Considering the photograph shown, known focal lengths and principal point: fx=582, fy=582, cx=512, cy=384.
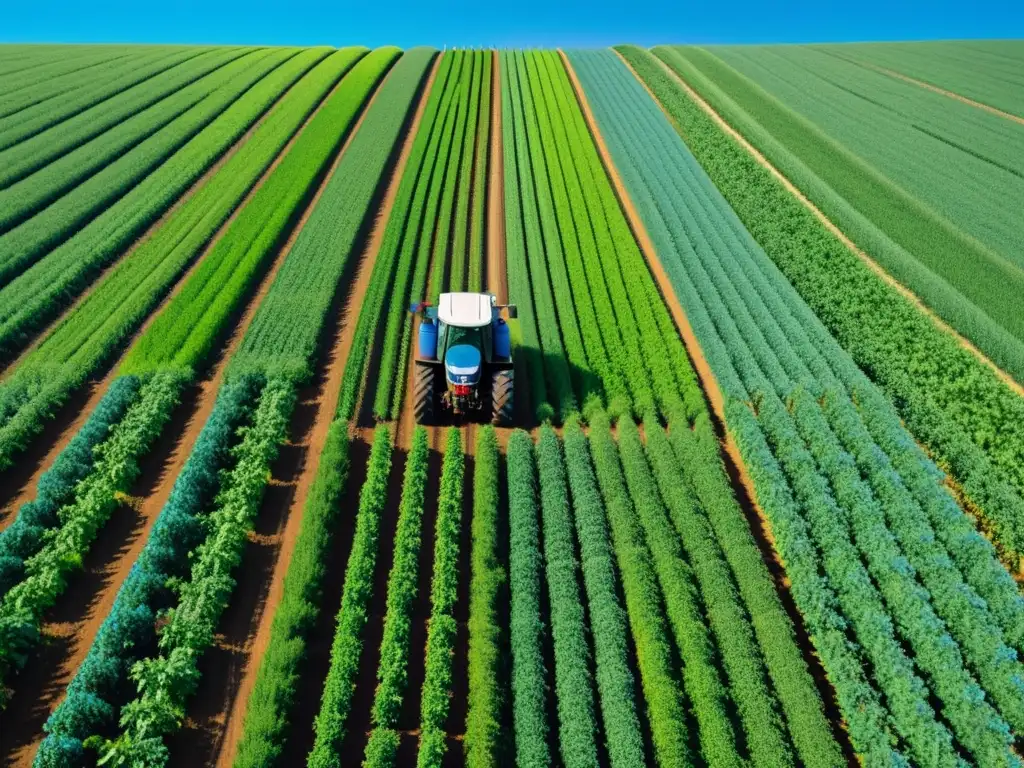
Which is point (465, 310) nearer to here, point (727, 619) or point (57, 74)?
point (727, 619)

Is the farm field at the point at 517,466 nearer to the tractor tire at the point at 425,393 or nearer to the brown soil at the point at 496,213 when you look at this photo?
the tractor tire at the point at 425,393

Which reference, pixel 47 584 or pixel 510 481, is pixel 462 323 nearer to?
pixel 510 481

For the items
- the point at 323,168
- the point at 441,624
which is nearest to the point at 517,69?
the point at 323,168

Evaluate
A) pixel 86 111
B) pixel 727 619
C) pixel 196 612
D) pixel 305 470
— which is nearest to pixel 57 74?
pixel 86 111

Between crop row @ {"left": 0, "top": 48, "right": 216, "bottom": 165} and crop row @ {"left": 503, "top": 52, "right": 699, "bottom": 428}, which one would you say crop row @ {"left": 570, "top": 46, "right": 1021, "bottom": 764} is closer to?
crop row @ {"left": 503, "top": 52, "right": 699, "bottom": 428}

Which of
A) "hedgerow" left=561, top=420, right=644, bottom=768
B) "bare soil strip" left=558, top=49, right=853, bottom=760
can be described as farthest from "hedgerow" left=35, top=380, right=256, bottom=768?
"bare soil strip" left=558, top=49, right=853, bottom=760

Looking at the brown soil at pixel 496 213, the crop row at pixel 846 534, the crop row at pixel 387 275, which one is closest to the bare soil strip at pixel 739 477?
the crop row at pixel 846 534
